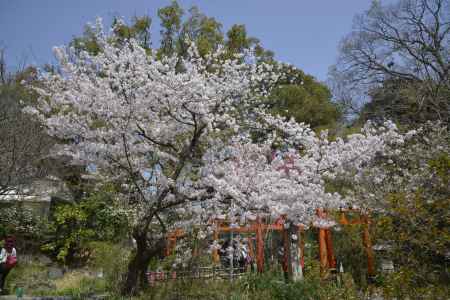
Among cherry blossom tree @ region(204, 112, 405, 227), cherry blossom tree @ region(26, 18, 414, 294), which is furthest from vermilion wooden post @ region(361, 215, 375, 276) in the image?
cherry blossom tree @ region(26, 18, 414, 294)

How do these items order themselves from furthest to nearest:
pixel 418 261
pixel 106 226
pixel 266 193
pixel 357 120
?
pixel 357 120
pixel 106 226
pixel 266 193
pixel 418 261

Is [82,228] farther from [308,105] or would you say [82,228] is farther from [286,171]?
[308,105]

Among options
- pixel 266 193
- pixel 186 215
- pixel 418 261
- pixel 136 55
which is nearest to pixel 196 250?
pixel 186 215

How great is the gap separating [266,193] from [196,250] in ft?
5.96

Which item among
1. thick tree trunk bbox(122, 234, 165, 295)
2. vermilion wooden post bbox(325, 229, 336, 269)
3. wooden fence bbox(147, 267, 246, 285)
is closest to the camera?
thick tree trunk bbox(122, 234, 165, 295)

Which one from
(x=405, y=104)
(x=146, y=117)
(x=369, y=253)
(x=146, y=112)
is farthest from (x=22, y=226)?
(x=405, y=104)

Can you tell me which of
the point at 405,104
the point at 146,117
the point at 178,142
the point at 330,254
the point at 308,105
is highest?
the point at 308,105

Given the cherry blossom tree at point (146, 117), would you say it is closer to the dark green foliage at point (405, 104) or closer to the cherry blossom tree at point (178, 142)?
the cherry blossom tree at point (178, 142)

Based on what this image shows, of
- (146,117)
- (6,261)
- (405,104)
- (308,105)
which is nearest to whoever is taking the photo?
(146,117)

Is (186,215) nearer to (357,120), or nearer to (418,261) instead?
(418,261)

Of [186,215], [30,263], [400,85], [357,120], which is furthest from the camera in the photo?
[357,120]

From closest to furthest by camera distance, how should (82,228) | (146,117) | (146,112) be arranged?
(146,112), (146,117), (82,228)

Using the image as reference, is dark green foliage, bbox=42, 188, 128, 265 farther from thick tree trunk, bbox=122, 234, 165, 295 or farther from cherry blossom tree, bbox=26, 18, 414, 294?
thick tree trunk, bbox=122, 234, 165, 295

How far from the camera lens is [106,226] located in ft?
35.9
